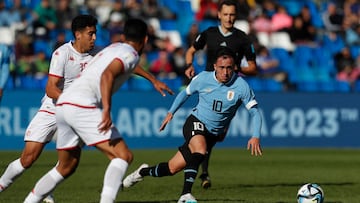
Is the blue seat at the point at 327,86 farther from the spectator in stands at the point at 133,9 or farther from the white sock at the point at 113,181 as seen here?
the white sock at the point at 113,181

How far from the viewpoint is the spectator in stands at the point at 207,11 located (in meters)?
27.0

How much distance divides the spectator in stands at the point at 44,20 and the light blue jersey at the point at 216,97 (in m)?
12.8

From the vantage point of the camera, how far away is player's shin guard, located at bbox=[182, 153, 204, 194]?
11.2 meters

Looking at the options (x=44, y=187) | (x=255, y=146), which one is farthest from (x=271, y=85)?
(x=44, y=187)

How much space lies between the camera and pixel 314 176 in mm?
15828

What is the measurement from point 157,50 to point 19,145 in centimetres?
558

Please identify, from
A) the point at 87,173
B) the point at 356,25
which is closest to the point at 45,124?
the point at 87,173

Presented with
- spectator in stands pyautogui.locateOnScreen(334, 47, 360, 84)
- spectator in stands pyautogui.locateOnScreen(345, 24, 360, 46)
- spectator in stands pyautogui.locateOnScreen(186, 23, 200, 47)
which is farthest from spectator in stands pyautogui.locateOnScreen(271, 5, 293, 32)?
spectator in stands pyautogui.locateOnScreen(186, 23, 200, 47)

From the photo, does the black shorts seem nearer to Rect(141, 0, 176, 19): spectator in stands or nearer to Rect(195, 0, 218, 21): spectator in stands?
Rect(141, 0, 176, 19): spectator in stands

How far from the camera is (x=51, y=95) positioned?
35.3ft

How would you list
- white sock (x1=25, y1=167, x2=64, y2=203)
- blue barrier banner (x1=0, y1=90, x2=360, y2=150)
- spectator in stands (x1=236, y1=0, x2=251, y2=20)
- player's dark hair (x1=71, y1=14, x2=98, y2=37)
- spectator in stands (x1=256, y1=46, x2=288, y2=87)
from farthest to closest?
spectator in stands (x1=236, y1=0, x2=251, y2=20) → spectator in stands (x1=256, y1=46, x2=288, y2=87) → blue barrier banner (x1=0, y1=90, x2=360, y2=150) → player's dark hair (x1=71, y1=14, x2=98, y2=37) → white sock (x1=25, y1=167, x2=64, y2=203)

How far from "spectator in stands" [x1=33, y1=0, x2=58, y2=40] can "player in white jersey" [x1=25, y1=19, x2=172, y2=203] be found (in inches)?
592

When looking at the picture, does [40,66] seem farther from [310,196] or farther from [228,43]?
[310,196]

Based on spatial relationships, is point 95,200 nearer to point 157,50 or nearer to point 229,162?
point 229,162
